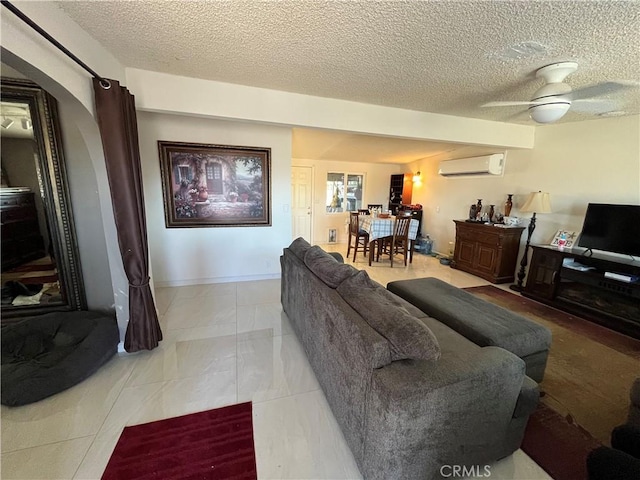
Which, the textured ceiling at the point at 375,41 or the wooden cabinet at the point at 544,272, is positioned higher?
the textured ceiling at the point at 375,41

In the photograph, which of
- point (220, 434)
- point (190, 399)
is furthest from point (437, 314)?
point (190, 399)

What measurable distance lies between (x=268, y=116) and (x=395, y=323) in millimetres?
2350

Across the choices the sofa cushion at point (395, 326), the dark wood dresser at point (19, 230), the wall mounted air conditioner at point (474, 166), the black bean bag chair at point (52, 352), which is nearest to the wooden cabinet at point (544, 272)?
the wall mounted air conditioner at point (474, 166)

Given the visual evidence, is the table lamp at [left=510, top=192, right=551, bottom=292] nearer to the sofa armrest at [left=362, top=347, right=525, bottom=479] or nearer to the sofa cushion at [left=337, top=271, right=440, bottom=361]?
the sofa armrest at [left=362, top=347, right=525, bottom=479]

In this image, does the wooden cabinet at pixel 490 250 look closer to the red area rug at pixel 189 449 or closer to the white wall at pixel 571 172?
the white wall at pixel 571 172

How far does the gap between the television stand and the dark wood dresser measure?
5628 mm

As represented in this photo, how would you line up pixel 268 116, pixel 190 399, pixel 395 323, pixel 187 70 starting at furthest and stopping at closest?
pixel 268 116 → pixel 187 70 → pixel 190 399 → pixel 395 323

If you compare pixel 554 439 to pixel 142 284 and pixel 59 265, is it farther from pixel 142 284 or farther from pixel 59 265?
pixel 59 265

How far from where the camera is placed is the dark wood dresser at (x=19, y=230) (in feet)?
7.14

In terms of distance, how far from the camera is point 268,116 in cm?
259

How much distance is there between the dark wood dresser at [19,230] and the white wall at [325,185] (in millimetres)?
4645

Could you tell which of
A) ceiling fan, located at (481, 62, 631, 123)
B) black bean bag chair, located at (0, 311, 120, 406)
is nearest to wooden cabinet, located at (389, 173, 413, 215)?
ceiling fan, located at (481, 62, 631, 123)

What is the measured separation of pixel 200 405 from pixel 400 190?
653cm

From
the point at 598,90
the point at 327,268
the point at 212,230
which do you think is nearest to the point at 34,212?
the point at 212,230
